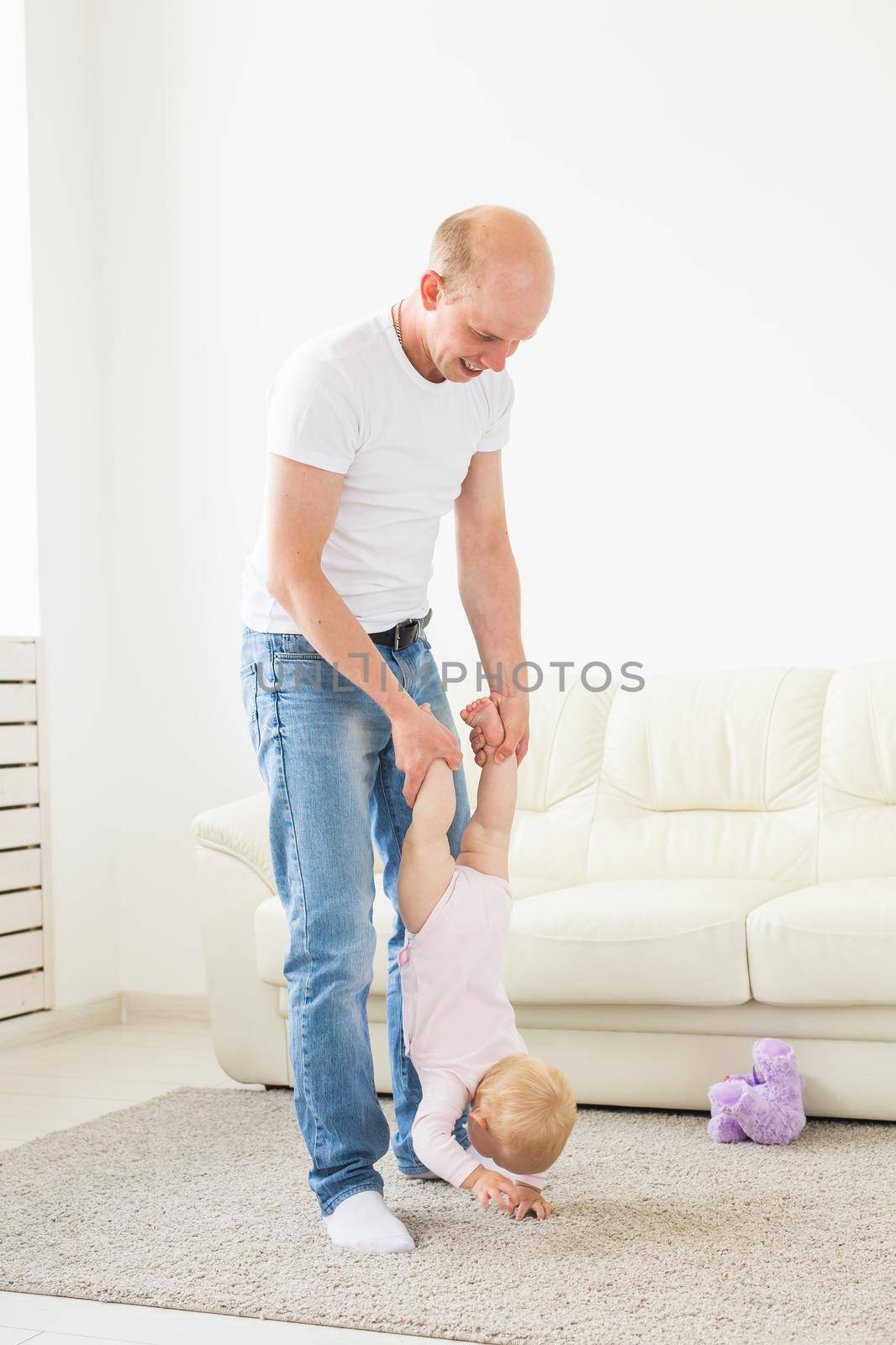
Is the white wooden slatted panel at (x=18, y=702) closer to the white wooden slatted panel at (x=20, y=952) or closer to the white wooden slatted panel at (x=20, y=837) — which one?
the white wooden slatted panel at (x=20, y=837)

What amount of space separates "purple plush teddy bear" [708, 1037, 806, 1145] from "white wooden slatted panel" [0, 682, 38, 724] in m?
2.01

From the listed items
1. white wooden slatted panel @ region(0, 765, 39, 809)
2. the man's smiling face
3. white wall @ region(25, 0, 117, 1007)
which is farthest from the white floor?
the man's smiling face

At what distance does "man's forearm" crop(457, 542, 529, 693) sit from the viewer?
6.89 ft

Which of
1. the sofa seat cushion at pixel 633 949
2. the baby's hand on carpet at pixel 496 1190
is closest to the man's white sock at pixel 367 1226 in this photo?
the baby's hand on carpet at pixel 496 1190

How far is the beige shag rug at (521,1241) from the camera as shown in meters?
1.59

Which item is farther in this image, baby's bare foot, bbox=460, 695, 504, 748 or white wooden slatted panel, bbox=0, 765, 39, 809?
white wooden slatted panel, bbox=0, 765, 39, 809

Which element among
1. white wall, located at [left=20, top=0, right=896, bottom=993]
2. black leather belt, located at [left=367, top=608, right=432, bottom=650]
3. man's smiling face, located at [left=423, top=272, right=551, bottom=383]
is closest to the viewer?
man's smiling face, located at [left=423, top=272, right=551, bottom=383]

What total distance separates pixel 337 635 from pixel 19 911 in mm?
2041

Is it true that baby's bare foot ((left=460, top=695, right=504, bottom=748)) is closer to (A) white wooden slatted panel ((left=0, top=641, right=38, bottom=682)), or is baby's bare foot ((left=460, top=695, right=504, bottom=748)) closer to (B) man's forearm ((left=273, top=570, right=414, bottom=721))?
(B) man's forearm ((left=273, top=570, right=414, bottom=721))

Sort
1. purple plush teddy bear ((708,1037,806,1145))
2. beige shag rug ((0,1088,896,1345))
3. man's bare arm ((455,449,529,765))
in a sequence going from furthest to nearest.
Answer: purple plush teddy bear ((708,1037,806,1145)), man's bare arm ((455,449,529,765)), beige shag rug ((0,1088,896,1345))

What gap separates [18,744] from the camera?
3.47 metres

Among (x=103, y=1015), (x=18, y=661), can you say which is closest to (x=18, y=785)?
(x=18, y=661)

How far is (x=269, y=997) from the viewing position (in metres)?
2.84

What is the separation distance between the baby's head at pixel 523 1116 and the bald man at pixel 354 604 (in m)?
0.18
